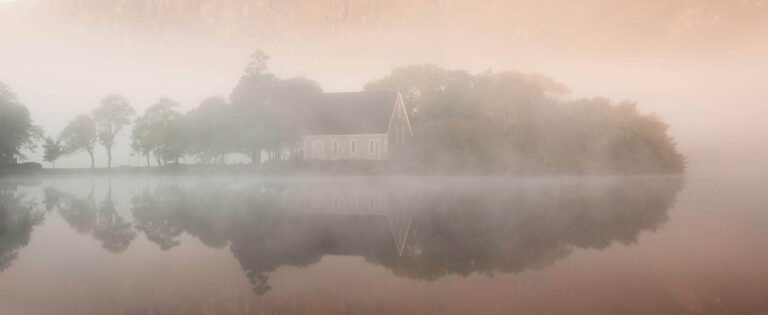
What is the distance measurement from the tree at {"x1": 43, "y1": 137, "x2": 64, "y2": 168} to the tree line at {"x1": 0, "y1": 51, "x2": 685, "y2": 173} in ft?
26.6

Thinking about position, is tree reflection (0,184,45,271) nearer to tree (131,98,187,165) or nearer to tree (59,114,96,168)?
tree (131,98,187,165)

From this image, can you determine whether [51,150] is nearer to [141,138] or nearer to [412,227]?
[141,138]

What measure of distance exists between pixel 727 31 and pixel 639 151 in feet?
377

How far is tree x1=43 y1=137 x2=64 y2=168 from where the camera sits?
7812 centimetres

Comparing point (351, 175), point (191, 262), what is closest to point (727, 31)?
point (351, 175)

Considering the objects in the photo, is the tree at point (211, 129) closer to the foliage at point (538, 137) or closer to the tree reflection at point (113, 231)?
the foliage at point (538, 137)

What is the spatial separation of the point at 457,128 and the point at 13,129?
53077mm

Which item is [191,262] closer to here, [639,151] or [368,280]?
[368,280]

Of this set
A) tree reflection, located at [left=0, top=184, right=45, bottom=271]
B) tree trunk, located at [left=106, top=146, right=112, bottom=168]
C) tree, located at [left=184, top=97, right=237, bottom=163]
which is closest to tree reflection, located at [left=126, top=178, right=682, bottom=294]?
tree reflection, located at [left=0, top=184, right=45, bottom=271]

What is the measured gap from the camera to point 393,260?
12258 mm

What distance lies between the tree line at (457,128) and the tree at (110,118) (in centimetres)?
614

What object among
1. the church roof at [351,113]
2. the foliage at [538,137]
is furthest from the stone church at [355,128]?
the foliage at [538,137]

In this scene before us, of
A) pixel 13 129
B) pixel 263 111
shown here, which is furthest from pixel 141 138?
pixel 263 111

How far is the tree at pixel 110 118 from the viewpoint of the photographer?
7962cm
